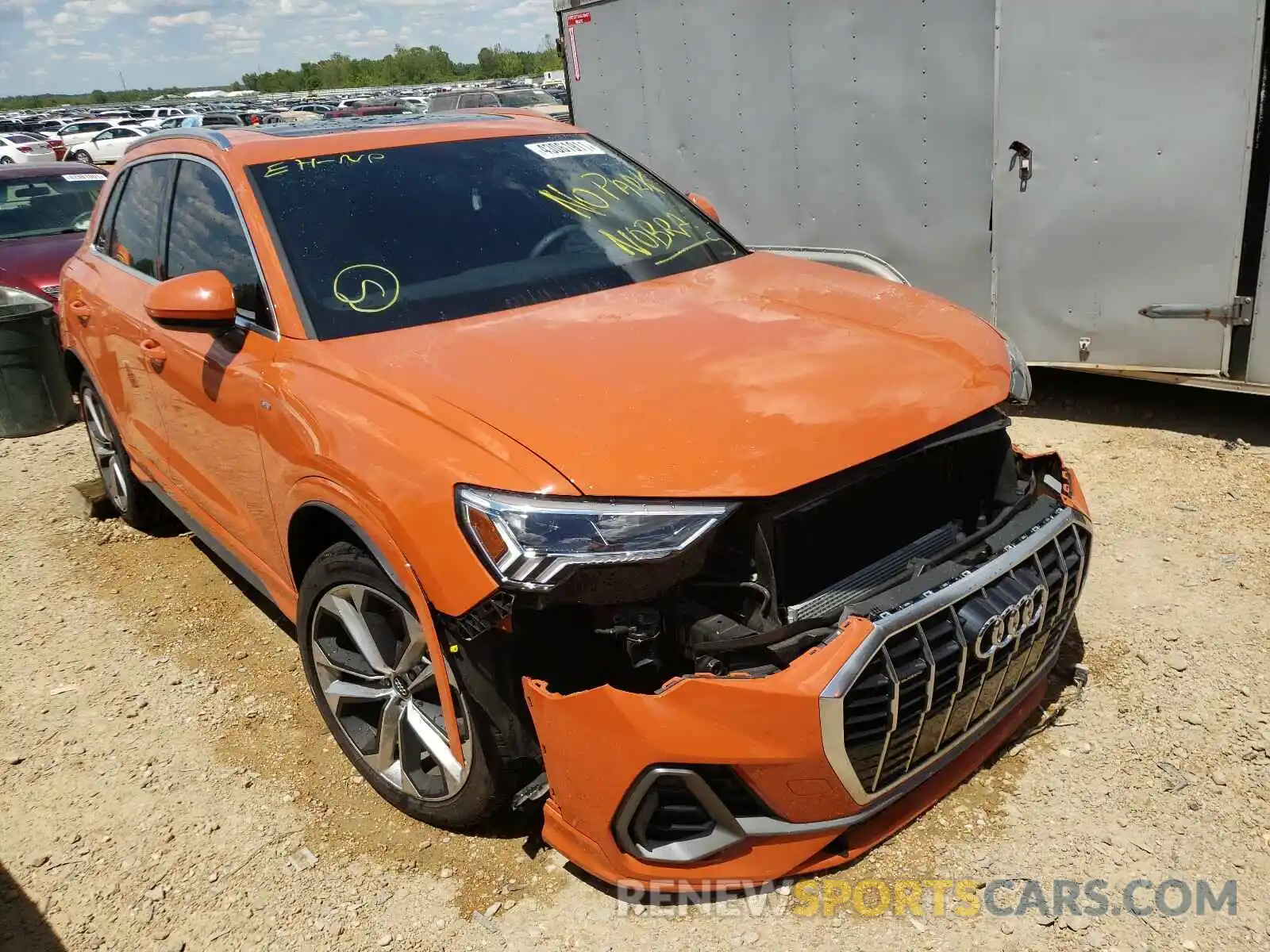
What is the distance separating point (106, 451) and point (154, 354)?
1.80 metres

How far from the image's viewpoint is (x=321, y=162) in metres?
3.31

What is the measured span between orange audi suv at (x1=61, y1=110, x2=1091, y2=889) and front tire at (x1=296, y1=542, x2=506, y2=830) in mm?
11

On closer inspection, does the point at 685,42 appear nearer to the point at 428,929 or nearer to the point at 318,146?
the point at 318,146

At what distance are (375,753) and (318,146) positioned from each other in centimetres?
201

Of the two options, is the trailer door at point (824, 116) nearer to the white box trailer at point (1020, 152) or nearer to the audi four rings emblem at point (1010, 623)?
the white box trailer at point (1020, 152)

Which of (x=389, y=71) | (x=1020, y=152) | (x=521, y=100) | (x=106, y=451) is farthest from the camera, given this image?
(x=389, y=71)

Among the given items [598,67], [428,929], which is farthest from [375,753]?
[598,67]

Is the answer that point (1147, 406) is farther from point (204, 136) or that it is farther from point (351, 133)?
point (204, 136)

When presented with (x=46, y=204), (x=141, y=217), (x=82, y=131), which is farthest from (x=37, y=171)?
(x=82, y=131)

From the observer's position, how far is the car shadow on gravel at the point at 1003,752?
2469mm

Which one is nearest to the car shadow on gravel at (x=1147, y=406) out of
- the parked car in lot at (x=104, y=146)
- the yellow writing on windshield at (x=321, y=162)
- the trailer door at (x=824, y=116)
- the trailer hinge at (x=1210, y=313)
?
the trailer hinge at (x=1210, y=313)

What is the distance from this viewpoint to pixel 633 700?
2.10 meters

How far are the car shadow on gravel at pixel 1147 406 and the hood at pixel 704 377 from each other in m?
2.86

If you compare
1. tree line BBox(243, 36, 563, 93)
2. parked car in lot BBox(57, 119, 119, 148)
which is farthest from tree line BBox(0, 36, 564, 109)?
parked car in lot BBox(57, 119, 119, 148)
